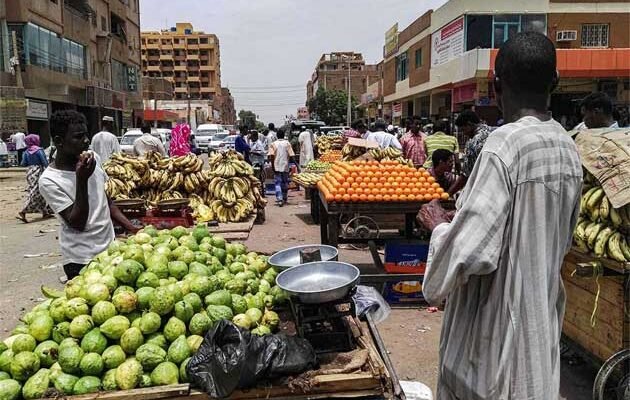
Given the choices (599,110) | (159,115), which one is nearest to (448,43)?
(599,110)

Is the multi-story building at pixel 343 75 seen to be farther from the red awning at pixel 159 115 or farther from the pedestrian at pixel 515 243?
the pedestrian at pixel 515 243

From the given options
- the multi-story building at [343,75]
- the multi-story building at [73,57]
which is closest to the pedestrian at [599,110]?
the multi-story building at [73,57]

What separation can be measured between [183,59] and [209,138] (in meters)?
79.9

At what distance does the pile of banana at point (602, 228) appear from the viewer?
11.9 ft

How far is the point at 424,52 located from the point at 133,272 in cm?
3433

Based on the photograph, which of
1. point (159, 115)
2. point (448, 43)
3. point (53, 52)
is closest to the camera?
point (448, 43)

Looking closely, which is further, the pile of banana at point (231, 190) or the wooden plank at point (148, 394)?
the pile of banana at point (231, 190)

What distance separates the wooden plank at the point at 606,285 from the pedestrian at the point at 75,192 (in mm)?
3474

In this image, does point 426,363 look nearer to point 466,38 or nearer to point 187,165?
point 187,165

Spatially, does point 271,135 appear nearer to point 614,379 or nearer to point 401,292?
point 401,292

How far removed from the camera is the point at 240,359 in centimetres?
232

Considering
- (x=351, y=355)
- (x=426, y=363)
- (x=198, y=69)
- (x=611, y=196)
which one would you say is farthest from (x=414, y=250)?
(x=198, y=69)

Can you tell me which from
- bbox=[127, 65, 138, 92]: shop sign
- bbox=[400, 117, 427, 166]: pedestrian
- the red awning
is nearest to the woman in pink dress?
bbox=[400, 117, 427, 166]: pedestrian

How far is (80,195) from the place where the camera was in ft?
11.2
